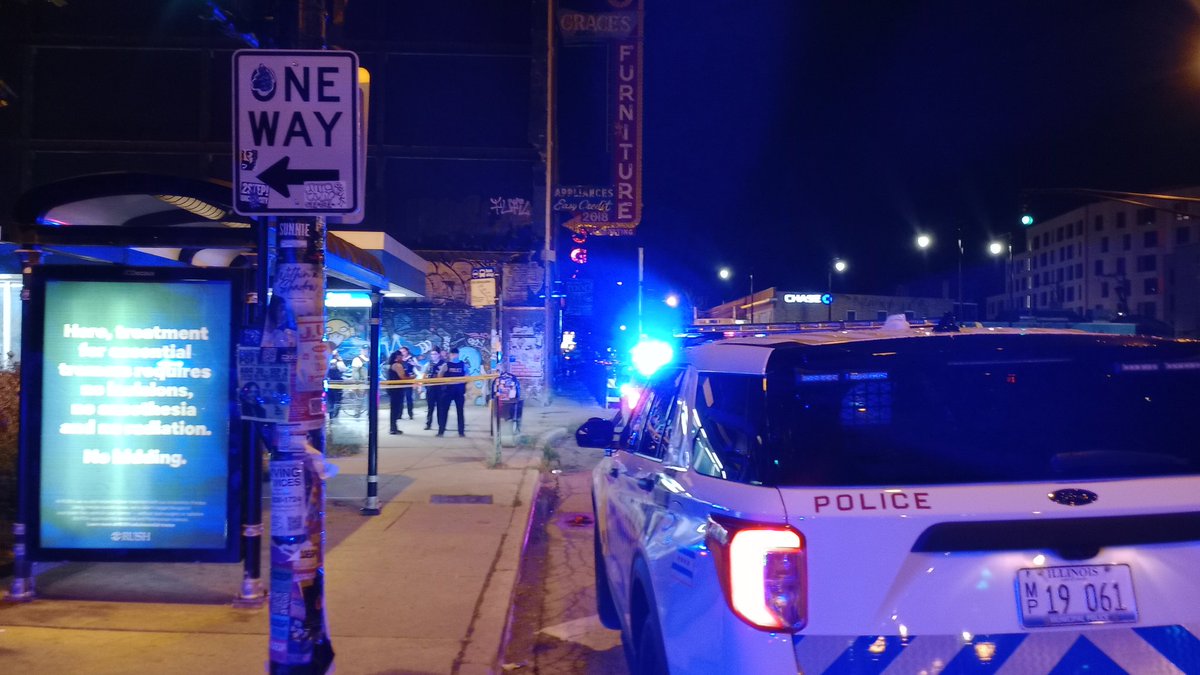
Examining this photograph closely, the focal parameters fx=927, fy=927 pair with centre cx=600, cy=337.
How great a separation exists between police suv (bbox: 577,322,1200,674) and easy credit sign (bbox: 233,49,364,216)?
198cm

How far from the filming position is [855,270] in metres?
57.7

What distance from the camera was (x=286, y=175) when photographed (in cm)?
420

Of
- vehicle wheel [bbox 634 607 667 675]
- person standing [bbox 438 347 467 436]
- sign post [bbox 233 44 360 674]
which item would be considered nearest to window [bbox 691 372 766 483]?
vehicle wheel [bbox 634 607 667 675]

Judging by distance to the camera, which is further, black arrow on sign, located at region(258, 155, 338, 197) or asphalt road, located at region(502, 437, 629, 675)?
asphalt road, located at region(502, 437, 629, 675)

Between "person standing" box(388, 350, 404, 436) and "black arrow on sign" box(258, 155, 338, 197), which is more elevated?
"black arrow on sign" box(258, 155, 338, 197)

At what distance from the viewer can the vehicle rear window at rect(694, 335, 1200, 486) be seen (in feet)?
9.50

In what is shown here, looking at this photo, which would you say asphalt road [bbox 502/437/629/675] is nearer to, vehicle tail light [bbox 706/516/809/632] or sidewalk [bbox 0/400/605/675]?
sidewalk [bbox 0/400/605/675]

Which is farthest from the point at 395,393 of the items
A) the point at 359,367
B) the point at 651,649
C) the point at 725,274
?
the point at 725,274

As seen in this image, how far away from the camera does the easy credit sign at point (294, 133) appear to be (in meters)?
4.20

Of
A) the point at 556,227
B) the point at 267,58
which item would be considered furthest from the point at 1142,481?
the point at 556,227

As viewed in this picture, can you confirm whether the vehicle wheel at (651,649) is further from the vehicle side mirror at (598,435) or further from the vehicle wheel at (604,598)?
the vehicle side mirror at (598,435)

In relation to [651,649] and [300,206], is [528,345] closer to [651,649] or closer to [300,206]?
[300,206]

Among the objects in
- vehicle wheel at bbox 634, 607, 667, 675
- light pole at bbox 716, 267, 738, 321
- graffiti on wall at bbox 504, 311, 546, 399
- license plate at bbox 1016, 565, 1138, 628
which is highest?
light pole at bbox 716, 267, 738, 321

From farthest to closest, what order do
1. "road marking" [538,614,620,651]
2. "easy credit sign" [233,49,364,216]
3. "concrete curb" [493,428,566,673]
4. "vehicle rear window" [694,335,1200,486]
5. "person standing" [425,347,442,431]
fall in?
"person standing" [425,347,442,431] < "road marking" [538,614,620,651] < "concrete curb" [493,428,566,673] < "easy credit sign" [233,49,364,216] < "vehicle rear window" [694,335,1200,486]
